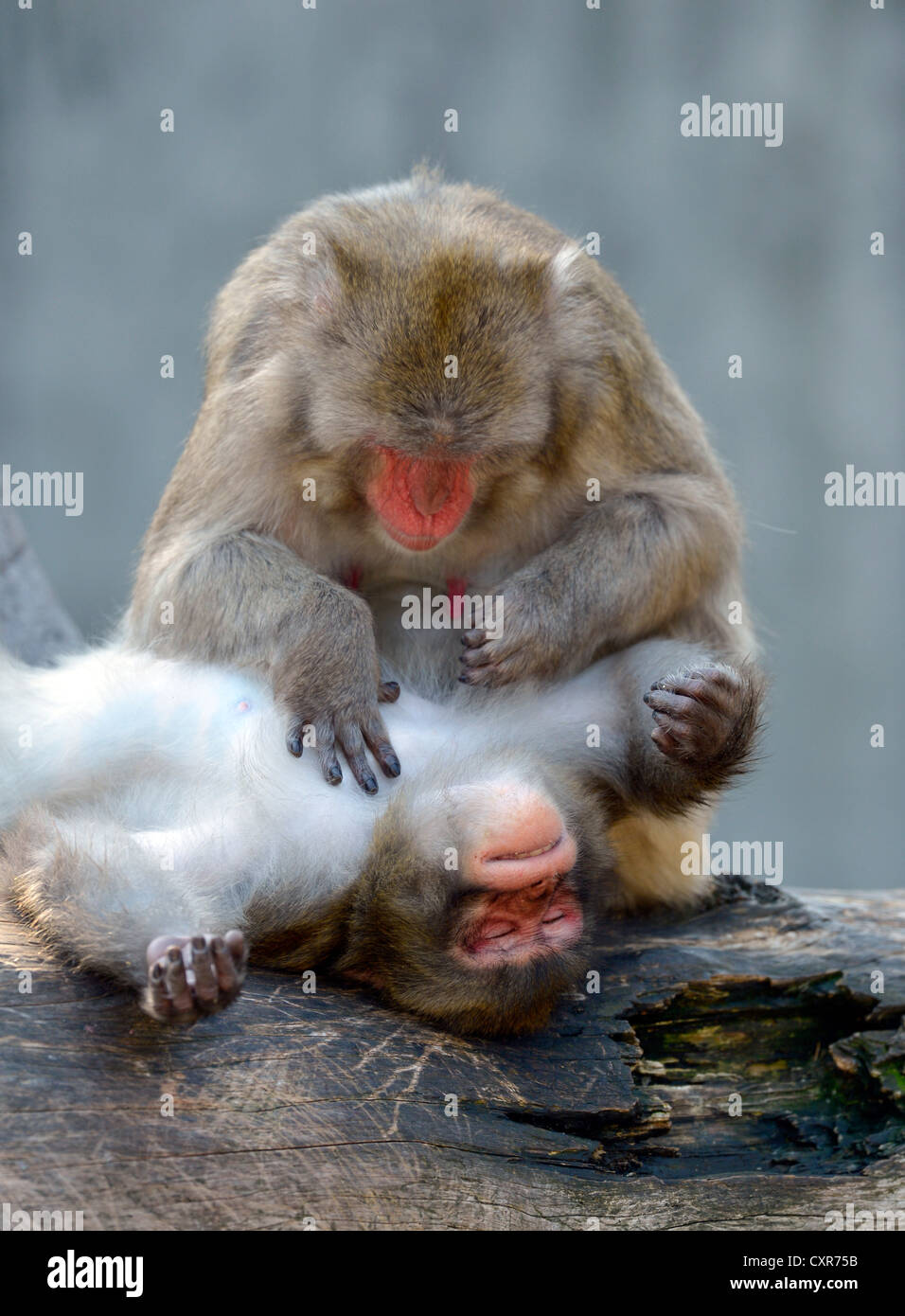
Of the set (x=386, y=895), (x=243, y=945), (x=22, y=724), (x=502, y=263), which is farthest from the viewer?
(x=22, y=724)

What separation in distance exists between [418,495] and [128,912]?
151 centimetres

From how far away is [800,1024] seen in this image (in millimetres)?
4238

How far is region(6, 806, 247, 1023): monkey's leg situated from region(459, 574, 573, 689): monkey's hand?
1110 millimetres

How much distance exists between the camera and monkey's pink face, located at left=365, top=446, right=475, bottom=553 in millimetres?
3971

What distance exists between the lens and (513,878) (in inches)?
137

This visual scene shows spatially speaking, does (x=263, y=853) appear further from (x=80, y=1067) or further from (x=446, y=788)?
(x=80, y=1067)

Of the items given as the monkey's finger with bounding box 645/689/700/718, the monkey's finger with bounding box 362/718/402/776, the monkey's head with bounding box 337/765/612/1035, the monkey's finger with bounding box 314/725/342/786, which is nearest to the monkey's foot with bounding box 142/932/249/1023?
the monkey's head with bounding box 337/765/612/1035

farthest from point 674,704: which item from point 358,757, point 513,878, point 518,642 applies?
point 358,757

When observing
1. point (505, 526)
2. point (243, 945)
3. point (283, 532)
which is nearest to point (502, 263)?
point (505, 526)

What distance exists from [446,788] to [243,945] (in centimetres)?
94

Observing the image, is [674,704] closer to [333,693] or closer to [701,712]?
[701,712]

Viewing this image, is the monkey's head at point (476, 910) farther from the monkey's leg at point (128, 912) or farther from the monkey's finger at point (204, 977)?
the monkey's finger at point (204, 977)

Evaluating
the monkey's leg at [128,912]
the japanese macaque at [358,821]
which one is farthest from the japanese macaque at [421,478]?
the monkey's leg at [128,912]

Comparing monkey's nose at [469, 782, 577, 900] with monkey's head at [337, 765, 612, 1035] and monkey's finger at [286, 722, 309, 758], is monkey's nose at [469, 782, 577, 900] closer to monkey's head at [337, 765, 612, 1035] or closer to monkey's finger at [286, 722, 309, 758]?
monkey's head at [337, 765, 612, 1035]
